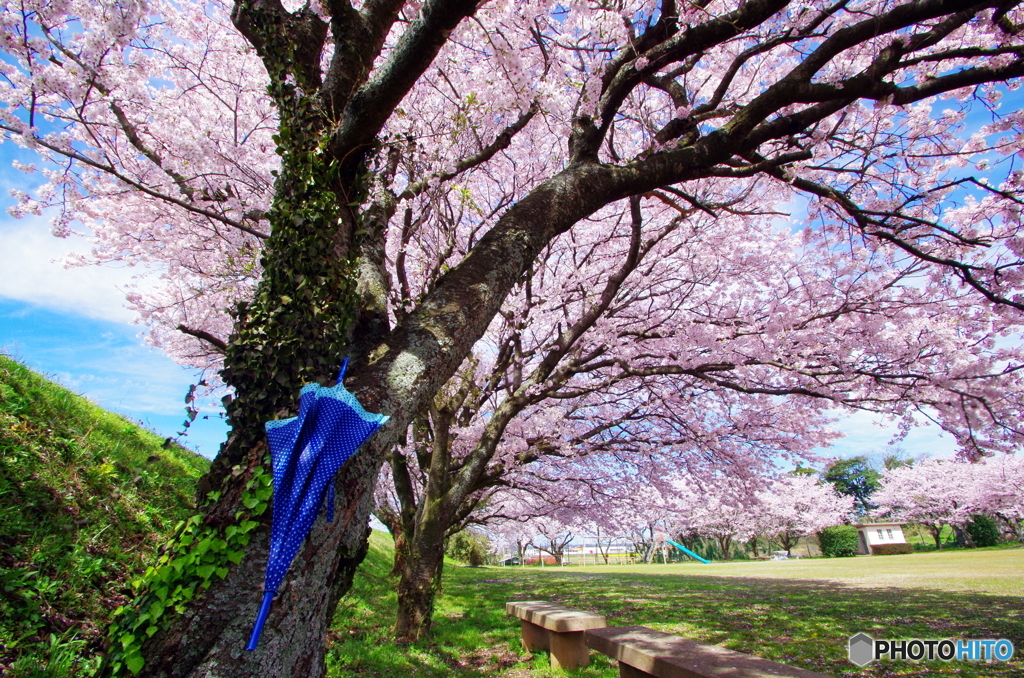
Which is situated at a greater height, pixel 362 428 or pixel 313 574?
pixel 362 428

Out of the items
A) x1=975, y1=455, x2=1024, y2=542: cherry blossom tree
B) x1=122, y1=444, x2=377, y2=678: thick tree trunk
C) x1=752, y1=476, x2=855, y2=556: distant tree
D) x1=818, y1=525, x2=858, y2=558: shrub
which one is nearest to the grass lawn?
x1=122, y1=444, x2=377, y2=678: thick tree trunk

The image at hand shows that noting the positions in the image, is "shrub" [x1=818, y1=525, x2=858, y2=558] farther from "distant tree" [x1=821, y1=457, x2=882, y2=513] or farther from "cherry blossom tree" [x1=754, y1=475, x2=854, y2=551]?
"distant tree" [x1=821, y1=457, x2=882, y2=513]

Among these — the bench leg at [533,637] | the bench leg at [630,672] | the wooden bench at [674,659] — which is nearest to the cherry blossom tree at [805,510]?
the bench leg at [533,637]

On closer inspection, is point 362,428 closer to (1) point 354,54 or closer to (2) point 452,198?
(1) point 354,54

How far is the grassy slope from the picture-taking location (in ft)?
9.36

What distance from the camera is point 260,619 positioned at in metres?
1.58

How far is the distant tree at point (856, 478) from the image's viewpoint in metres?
46.2

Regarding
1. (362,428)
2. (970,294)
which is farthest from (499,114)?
(970,294)

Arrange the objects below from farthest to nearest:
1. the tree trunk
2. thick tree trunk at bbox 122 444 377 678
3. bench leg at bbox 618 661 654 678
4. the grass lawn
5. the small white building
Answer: the small white building
the tree trunk
the grass lawn
bench leg at bbox 618 661 654 678
thick tree trunk at bbox 122 444 377 678

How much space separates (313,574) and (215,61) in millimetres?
7627

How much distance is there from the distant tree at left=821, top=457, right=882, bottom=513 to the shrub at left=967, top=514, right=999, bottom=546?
12456 mm

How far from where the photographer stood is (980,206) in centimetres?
601

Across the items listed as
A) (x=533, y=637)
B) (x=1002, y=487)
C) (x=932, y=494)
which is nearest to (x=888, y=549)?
(x=932, y=494)

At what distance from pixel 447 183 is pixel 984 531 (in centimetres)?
4487
